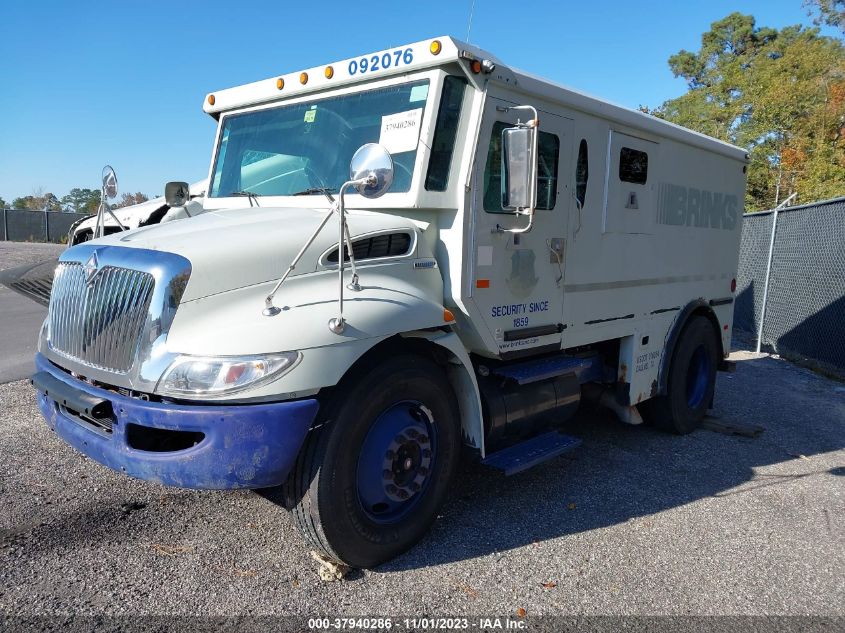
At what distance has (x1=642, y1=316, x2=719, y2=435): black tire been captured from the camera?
19.8 ft

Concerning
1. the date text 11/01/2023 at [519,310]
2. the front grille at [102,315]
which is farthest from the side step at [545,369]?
the front grille at [102,315]

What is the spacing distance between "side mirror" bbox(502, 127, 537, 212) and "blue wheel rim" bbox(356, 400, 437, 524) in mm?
1353

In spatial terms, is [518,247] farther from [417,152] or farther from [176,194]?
[176,194]

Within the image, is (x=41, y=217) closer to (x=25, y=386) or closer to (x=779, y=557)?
(x=25, y=386)

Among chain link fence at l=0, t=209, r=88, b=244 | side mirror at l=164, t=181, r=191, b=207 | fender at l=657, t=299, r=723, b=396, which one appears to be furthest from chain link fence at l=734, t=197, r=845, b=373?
chain link fence at l=0, t=209, r=88, b=244

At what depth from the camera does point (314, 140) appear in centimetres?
412

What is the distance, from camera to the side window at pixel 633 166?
16.8 feet

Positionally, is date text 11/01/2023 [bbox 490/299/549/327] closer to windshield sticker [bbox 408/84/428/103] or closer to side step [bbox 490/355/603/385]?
side step [bbox 490/355/603/385]

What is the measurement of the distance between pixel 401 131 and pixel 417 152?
206 millimetres

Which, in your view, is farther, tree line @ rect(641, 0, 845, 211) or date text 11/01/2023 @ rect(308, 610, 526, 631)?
tree line @ rect(641, 0, 845, 211)

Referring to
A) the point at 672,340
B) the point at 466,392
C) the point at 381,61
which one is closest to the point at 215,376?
the point at 466,392

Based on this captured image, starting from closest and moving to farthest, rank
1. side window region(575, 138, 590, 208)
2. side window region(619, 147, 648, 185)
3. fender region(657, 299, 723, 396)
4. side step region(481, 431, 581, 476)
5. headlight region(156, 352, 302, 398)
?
headlight region(156, 352, 302, 398)
side step region(481, 431, 581, 476)
side window region(575, 138, 590, 208)
side window region(619, 147, 648, 185)
fender region(657, 299, 723, 396)

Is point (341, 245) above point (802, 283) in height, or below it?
above

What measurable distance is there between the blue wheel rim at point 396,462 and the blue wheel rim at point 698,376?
3.95 metres
